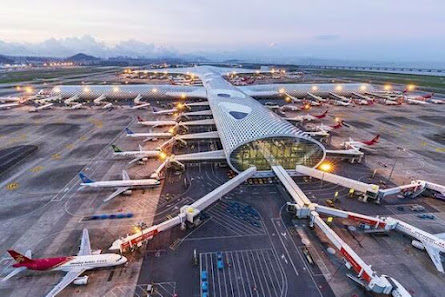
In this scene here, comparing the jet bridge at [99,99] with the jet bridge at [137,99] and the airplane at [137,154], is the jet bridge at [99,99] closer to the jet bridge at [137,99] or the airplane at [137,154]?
the jet bridge at [137,99]

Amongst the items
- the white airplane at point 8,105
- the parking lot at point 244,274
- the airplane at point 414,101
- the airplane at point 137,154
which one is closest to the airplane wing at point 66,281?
the parking lot at point 244,274

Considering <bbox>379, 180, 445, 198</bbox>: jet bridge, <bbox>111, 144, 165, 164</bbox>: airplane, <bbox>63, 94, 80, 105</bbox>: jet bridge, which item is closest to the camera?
<bbox>379, 180, 445, 198</bbox>: jet bridge

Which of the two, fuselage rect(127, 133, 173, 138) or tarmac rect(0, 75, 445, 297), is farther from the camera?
fuselage rect(127, 133, 173, 138)

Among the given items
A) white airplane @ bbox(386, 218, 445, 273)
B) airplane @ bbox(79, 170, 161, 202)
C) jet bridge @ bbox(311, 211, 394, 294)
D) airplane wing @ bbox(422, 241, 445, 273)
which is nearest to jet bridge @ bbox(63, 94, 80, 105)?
airplane @ bbox(79, 170, 161, 202)

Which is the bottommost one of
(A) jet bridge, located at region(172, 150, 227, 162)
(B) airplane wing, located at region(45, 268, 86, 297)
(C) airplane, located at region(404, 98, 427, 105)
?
(B) airplane wing, located at region(45, 268, 86, 297)

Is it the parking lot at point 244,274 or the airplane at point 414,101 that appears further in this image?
the airplane at point 414,101

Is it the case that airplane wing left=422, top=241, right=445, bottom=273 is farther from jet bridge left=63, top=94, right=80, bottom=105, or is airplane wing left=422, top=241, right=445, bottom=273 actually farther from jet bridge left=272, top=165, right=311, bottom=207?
jet bridge left=63, top=94, right=80, bottom=105

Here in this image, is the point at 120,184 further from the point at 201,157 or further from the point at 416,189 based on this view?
the point at 416,189
